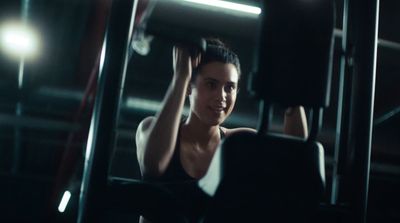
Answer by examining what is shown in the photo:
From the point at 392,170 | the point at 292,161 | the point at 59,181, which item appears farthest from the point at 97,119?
the point at 392,170

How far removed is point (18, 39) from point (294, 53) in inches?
133

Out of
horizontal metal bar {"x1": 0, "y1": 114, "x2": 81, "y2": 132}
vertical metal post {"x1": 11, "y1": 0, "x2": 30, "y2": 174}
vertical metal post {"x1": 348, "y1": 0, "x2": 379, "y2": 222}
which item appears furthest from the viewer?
horizontal metal bar {"x1": 0, "y1": 114, "x2": 81, "y2": 132}

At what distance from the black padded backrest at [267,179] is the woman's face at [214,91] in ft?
1.65

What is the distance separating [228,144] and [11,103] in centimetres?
447

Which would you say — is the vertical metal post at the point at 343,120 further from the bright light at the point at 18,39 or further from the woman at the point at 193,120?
the bright light at the point at 18,39

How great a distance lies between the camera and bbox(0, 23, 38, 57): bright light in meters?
3.74

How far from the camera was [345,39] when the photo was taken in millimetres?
1009

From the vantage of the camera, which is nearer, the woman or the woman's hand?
the woman's hand

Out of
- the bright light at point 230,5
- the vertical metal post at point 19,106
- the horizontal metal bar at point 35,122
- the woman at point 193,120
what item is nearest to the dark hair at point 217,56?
the woman at point 193,120

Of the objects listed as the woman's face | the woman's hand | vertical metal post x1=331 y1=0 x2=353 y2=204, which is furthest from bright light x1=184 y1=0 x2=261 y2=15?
the woman's hand

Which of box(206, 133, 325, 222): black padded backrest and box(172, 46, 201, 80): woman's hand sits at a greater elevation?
box(172, 46, 201, 80): woman's hand

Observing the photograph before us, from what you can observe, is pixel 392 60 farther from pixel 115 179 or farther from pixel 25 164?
pixel 25 164

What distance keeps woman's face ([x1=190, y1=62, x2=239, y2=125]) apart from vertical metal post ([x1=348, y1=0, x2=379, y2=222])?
42 cm

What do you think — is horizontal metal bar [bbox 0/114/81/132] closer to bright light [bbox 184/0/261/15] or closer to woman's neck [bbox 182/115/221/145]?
bright light [bbox 184/0/261/15]
